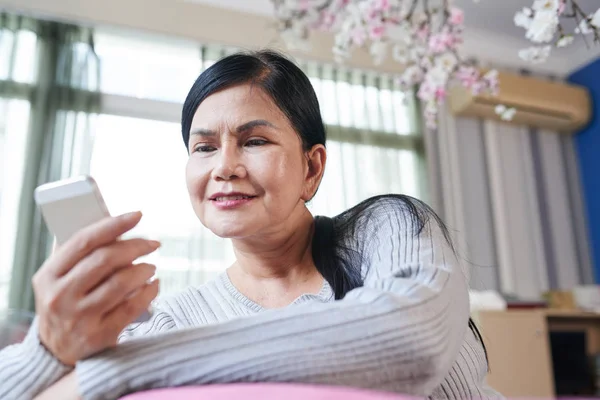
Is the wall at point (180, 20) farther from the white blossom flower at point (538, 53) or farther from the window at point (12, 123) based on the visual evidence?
the white blossom flower at point (538, 53)

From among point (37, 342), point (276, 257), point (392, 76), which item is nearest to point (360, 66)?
point (392, 76)

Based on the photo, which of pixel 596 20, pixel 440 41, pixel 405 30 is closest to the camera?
pixel 596 20

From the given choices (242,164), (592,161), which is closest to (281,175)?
(242,164)

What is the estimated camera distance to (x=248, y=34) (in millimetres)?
3396

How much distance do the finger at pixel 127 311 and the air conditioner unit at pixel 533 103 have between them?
345cm

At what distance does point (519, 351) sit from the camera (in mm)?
2930

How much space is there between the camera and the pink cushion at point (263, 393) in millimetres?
400

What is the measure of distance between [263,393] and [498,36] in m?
4.09

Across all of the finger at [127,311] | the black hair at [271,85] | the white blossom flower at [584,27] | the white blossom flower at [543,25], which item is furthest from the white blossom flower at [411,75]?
the finger at [127,311]

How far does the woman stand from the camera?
48 cm

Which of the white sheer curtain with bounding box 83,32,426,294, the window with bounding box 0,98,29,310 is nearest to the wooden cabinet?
the white sheer curtain with bounding box 83,32,426,294

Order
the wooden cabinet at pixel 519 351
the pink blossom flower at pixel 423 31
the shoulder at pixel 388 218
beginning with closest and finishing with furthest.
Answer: the shoulder at pixel 388 218 < the pink blossom flower at pixel 423 31 < the wooden cabinet at pixel 519 351

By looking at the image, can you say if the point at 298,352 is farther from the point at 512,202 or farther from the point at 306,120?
the point at 512,202

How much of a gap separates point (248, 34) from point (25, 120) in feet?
4.43
